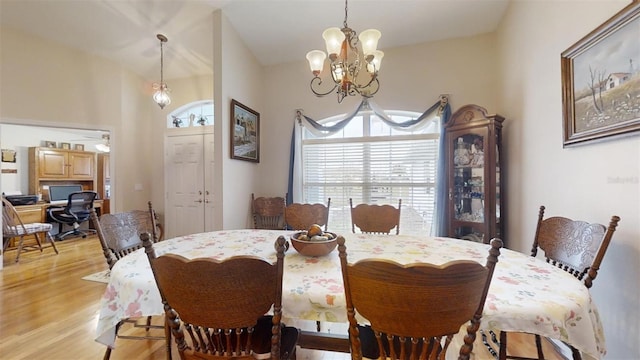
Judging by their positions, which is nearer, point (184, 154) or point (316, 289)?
point (316, 289)

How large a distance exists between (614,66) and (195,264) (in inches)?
92.4

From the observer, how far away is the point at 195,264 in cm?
85

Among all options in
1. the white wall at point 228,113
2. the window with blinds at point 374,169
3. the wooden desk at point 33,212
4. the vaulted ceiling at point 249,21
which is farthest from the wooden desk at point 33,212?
the window with blinds at point 374,169

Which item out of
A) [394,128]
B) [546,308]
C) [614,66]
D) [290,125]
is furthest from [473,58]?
[546,308]

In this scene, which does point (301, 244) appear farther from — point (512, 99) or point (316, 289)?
point (512, 99)

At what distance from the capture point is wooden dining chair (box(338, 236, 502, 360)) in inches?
30.6

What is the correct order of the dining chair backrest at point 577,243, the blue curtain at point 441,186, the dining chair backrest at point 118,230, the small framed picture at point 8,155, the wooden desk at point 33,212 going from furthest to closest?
1. the small framed picture at point 8,155
2. the wooden desk at point 33,212
3. the blue curtain at point 441,186
4. the dining chair backrest at point 118,230
5. the dining chair backrest at point 577,243

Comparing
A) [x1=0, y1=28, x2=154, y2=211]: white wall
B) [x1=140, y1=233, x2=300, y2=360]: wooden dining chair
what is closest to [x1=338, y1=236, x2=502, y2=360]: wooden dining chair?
[x1=140, y1=233, x2=300, y2=360]: wooden dining chair

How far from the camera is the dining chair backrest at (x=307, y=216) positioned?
7.84ft

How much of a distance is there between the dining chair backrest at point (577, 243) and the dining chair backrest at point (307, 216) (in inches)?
59.3

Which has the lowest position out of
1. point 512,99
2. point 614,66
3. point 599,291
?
point 599,291

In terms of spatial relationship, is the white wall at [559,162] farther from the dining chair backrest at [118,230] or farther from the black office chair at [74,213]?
the black office chair at [74,213]

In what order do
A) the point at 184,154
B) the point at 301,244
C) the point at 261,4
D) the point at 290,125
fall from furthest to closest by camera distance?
the point at 184,154
the point at 290,125
the point at 261,4
the point at 301,244

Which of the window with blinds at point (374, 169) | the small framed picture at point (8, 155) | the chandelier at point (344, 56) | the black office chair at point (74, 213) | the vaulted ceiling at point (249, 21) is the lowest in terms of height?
the black office chair at point (74, 213)
